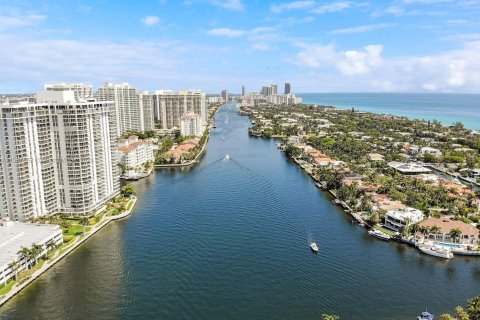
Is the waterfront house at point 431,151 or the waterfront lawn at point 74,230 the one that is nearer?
the waterfront lawn at point 74,230

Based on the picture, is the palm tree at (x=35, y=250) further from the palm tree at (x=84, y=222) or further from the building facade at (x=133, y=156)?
the building facade at (x=133, y=156)

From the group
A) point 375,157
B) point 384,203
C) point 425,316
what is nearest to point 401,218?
point 384,203

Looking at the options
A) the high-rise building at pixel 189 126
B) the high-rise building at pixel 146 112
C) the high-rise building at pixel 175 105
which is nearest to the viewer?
the high-rise building at pixel 189 126

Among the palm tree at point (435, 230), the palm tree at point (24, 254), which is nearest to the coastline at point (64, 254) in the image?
the palm tree at point (24, 254)

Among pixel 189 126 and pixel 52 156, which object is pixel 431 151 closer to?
pixel 189 126

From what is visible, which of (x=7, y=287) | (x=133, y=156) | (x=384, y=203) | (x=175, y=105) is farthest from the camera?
(x=175, y=105)

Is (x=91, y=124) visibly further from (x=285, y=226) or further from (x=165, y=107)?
(x=165, y=107)
